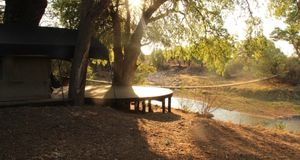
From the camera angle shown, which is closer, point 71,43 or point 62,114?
point 62,114

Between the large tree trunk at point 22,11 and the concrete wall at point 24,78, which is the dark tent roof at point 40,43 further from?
the large tree trunk at point 22,11

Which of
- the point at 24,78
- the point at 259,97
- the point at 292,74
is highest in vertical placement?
the point at 24,78

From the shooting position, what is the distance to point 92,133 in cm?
891

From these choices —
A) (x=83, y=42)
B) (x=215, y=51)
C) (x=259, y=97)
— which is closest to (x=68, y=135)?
(x=83, y=42)

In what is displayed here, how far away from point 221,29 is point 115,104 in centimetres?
675

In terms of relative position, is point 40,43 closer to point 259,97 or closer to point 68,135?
point 68,135

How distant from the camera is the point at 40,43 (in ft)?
41.9

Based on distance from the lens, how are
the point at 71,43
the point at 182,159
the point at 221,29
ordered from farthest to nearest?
the point at 221,29
the point at 71,43
the point at 182,159

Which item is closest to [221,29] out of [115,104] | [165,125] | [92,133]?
[115,104]

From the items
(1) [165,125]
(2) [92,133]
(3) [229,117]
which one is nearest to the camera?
(2) [92,133]

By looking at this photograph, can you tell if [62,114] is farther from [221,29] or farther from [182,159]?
[221,29]

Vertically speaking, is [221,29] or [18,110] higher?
[221,29]

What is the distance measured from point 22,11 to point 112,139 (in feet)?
28.5

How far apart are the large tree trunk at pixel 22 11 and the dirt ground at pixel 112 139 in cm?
616
